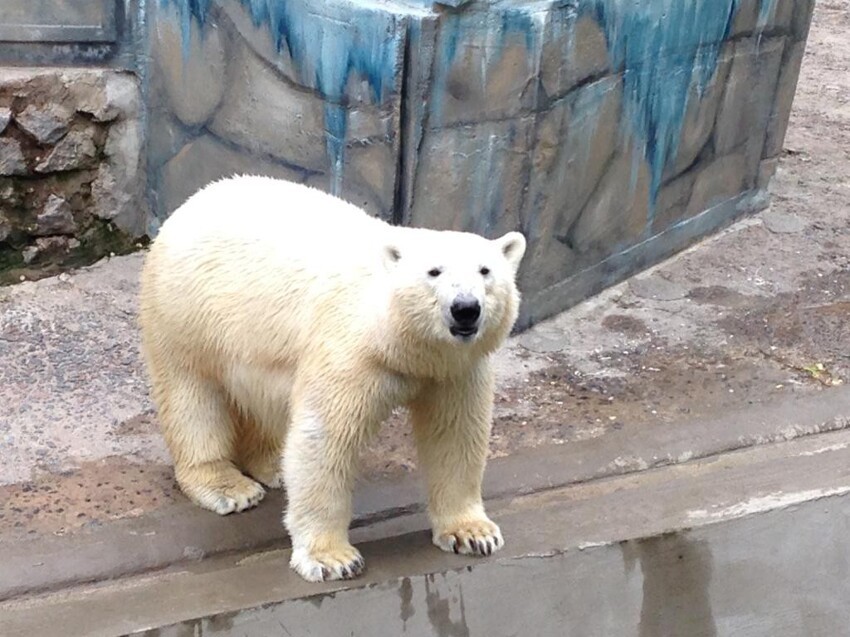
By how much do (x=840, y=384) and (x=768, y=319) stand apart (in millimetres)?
593

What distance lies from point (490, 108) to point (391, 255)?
1.54 metres

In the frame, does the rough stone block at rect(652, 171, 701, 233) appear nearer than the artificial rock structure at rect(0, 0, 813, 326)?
No

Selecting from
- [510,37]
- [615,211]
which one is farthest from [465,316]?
[615,211]

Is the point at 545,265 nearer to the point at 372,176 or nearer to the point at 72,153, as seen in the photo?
the point at 372,176

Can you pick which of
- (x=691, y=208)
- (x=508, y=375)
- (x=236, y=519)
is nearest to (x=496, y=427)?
(x=508, y=375)

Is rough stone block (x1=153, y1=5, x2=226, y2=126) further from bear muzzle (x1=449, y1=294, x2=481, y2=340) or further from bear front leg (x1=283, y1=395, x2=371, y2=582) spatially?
bear muzzle (x1=449, y1=294, x2=481, y2=340)

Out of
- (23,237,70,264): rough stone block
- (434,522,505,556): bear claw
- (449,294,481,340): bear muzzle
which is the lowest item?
(23,237,70,264): rough stone block

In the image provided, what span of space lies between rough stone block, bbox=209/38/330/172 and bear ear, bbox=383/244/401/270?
62.3 inches

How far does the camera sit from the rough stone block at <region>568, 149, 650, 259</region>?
504 centimetres

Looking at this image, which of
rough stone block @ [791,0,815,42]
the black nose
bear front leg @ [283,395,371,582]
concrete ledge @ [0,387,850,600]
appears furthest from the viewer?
rough stone block @ [791,0,815,42]

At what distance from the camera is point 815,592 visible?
160 inches

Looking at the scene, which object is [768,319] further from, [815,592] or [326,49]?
[326,49]

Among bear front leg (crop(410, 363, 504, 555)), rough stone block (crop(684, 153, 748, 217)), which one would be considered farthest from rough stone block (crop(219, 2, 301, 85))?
rough stone block (crop(684, 153, 748, 217))

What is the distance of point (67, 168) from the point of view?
5.25 m
